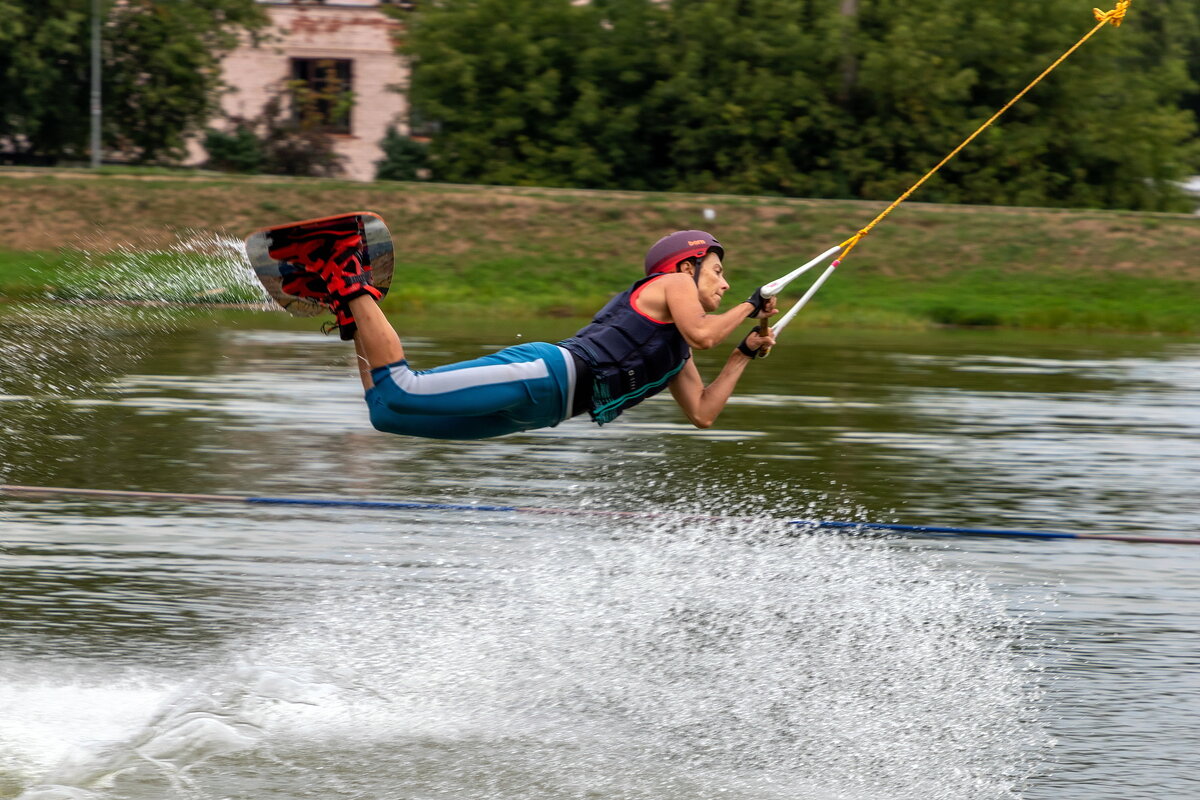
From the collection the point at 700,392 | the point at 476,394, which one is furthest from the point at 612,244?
the point at 476,394

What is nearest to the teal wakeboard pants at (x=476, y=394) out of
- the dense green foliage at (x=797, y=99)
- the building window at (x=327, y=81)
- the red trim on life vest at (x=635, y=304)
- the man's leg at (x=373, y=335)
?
the man's leg at (x=373, y=335)

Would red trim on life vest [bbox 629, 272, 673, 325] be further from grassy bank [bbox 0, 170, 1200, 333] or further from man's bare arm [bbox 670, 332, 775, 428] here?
grassy bank [bbox 0, 170, 1200, 333]

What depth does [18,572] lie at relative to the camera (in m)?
7.66

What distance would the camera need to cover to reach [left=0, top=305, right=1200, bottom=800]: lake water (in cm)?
529

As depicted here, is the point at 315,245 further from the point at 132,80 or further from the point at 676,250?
the point at 132,80

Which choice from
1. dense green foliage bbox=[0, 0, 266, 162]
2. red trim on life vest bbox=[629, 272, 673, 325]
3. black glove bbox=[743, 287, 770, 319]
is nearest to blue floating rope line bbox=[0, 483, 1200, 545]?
black glove bbox=[743, 287, 770, 319]

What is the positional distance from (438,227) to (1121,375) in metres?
12.6

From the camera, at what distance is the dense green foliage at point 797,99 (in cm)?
3441

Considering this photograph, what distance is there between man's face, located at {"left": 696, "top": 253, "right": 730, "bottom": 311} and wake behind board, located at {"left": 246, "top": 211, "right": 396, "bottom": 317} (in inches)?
47.9

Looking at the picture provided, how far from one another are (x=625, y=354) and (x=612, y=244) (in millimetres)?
20413

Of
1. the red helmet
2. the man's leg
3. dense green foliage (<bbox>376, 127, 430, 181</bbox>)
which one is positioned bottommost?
dense green foliage (<bbox>376, 127, 430, 181</bbox>)

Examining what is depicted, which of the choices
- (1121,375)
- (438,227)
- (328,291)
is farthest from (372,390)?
(438,227)

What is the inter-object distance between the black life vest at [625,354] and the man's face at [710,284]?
0.56ft

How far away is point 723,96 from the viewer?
1400 inches
